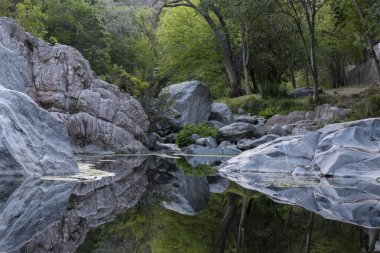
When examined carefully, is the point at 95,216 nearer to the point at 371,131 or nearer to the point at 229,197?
the point at 229,197

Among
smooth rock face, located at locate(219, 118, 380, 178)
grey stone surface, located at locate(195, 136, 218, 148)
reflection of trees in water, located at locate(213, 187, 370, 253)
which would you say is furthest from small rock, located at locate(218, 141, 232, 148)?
reflection of trees in water, located at locate(213, 187, 370, 253)

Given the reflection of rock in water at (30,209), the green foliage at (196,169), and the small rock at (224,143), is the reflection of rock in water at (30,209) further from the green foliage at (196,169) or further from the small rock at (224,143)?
the small rock at (224,143)

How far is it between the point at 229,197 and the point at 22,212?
3.78 metres

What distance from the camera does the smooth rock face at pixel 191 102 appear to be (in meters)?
27.4

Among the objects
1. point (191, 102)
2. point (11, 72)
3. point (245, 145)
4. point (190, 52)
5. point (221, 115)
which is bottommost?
point (245, 145)

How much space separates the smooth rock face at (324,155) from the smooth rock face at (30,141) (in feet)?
13.7

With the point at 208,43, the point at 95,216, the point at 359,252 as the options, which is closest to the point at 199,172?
the point at 95,216

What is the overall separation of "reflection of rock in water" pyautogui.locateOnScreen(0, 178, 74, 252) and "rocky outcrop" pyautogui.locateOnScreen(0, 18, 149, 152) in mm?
8962

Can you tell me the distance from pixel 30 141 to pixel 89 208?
4.41 meters

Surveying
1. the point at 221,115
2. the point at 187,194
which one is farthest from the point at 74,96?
the point at 221,115

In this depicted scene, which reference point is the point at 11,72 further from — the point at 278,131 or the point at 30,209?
the point at 278,131

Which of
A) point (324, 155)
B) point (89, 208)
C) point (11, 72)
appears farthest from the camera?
point (11, 72)

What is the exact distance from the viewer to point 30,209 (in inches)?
267

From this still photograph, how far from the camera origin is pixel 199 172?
45.5ft
